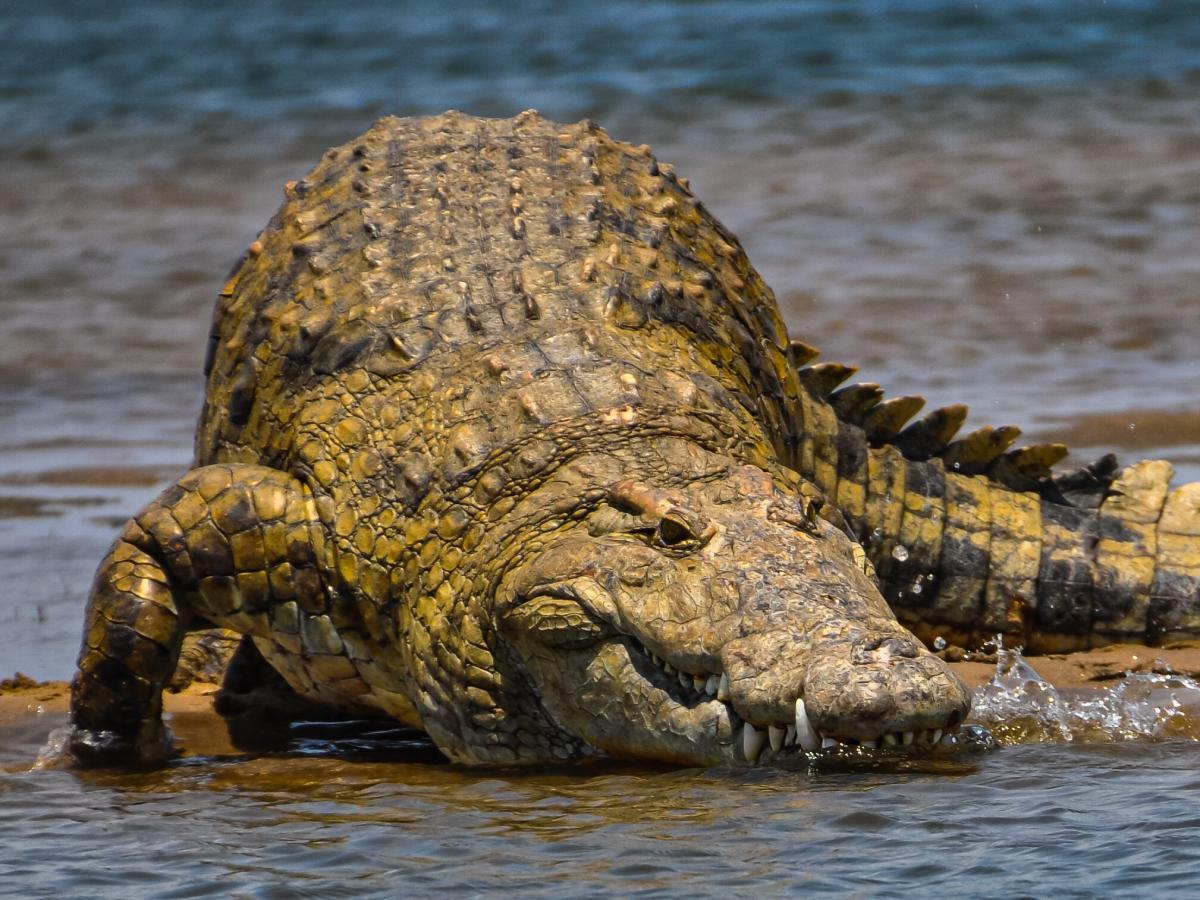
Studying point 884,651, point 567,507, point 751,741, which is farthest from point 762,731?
point 567,507

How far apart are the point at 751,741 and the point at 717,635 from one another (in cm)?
25

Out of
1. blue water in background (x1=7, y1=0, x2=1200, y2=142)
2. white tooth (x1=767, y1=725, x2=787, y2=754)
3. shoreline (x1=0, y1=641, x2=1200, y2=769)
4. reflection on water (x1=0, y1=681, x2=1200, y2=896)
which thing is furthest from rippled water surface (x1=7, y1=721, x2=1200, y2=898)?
blue water in background (x1=7, y1=0, x2=1200, y2=142)

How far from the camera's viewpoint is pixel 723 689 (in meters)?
4.26

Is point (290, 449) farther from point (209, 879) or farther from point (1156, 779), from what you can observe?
point (1156, 779)

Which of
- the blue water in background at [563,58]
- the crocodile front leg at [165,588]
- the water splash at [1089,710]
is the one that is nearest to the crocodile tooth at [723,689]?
the water splash at [1089,710]

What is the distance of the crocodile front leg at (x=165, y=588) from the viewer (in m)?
5.24

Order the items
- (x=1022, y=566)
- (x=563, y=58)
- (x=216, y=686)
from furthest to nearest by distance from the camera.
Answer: (x=563, y=58)
(x=1022, y=566)
(x=216, y=686)

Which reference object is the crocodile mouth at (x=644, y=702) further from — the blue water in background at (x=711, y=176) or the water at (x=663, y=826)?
the blue water in background at (x=711, y=176)

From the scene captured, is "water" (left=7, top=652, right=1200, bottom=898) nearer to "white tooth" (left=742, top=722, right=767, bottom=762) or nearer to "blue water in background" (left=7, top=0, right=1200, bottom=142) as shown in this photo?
"white tooth" (left=742, top=722, right=767, bottom=762)

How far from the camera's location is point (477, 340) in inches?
215

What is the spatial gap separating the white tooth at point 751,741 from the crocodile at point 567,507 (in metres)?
0.01

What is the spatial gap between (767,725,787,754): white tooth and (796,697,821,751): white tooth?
0.04m

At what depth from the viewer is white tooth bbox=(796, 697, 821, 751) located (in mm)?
4094

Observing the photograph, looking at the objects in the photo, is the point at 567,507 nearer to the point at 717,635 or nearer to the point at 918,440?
the point at 717,635
